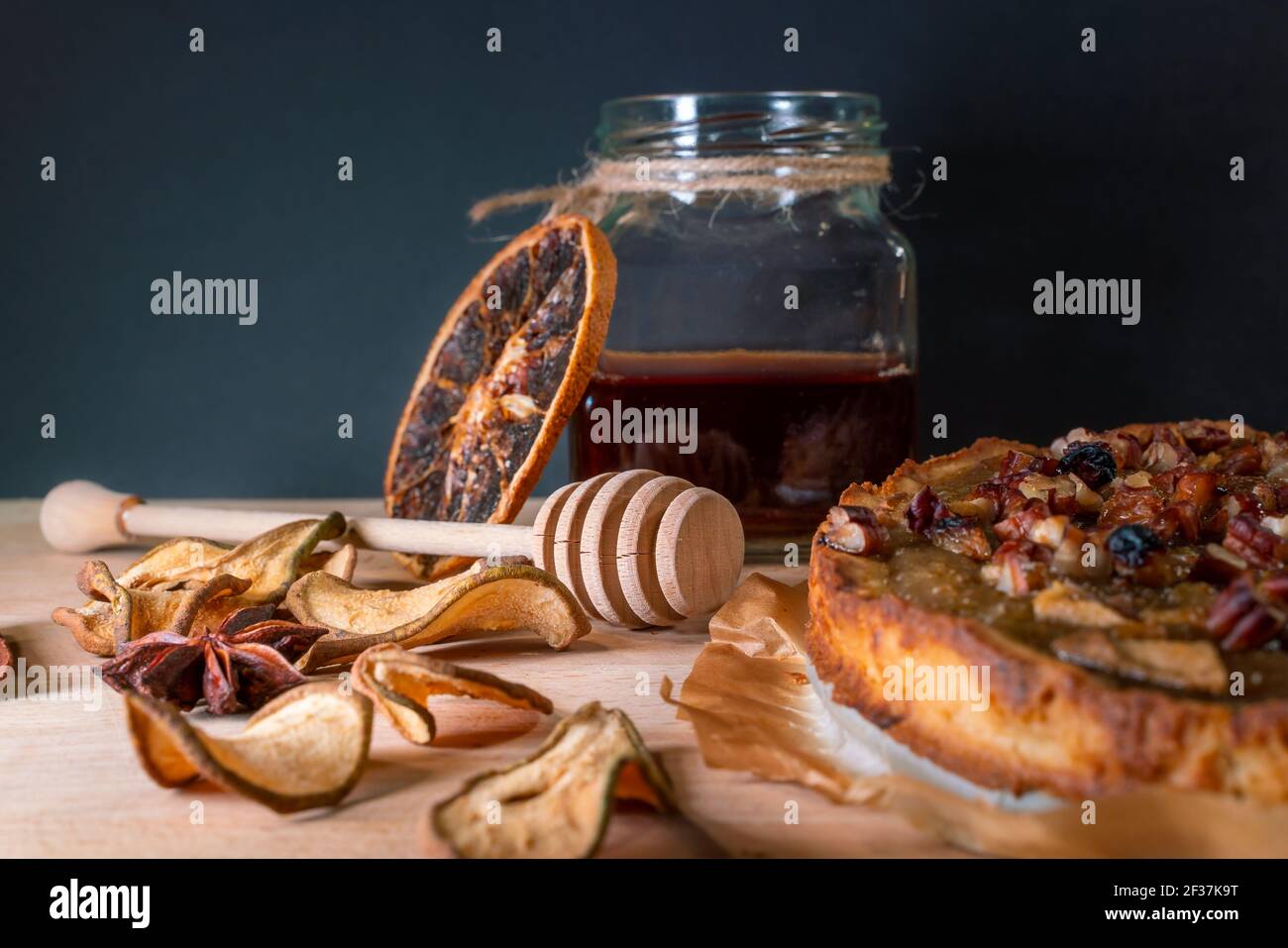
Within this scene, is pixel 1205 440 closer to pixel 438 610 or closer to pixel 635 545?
pixel 635 545

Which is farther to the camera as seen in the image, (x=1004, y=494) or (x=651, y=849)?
(x=1004, y=494)

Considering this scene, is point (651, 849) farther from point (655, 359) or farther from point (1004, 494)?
point (655, 359)

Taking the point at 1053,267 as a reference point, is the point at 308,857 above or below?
below

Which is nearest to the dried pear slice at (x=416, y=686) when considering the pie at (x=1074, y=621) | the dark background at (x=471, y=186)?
the pie at (x=1074, y=621)

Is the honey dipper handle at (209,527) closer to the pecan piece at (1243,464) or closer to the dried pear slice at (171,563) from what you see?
the dried pear slice at (171,563)

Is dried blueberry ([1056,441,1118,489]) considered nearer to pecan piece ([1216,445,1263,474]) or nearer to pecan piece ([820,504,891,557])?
pecan piece ([1216,445,1263,474])

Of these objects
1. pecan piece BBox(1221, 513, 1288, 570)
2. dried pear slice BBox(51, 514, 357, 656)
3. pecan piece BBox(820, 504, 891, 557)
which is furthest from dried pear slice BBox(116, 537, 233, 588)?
pecan piece BBox(1221, 513, 1288, 570)

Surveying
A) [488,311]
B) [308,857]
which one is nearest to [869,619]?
[308,857]
